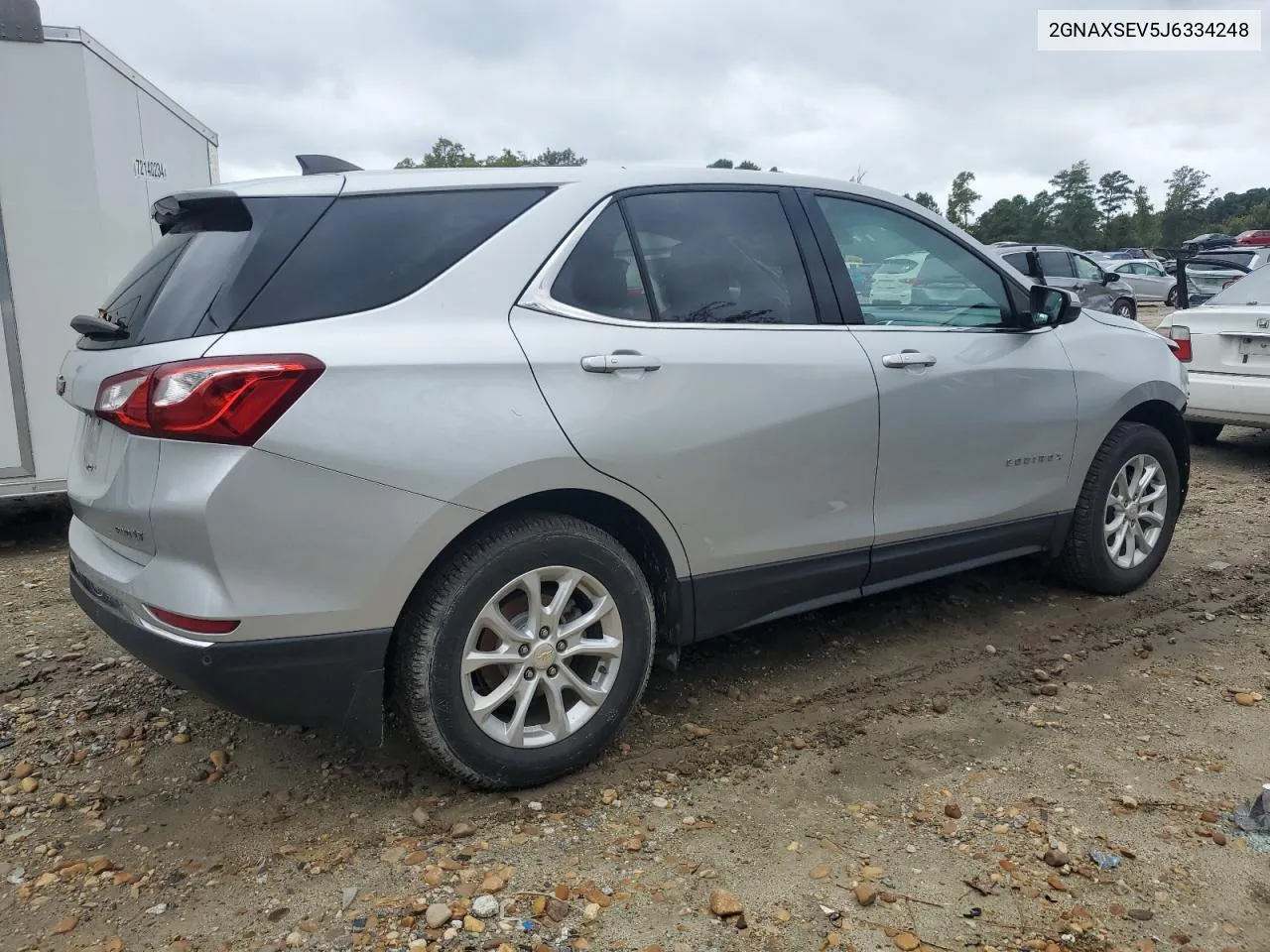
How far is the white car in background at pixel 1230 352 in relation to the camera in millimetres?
6832

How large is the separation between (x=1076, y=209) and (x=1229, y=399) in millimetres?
90326

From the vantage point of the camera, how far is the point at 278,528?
7.75 ft

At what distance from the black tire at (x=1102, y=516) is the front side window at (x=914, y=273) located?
85 cm

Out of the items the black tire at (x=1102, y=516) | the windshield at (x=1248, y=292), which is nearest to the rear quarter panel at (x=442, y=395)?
the black tire at (x=1102, y=516)

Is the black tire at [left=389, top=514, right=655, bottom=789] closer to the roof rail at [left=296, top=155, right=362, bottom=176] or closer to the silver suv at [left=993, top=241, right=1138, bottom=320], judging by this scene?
the roof rail at [left=296, top=155, right=362, bottom=176]

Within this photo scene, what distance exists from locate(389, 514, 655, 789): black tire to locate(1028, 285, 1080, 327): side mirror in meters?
2.19

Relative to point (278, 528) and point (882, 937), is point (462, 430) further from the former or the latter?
point (882, 937)

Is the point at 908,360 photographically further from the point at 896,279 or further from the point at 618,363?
the point at 618,363

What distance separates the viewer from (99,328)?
2.69 meters

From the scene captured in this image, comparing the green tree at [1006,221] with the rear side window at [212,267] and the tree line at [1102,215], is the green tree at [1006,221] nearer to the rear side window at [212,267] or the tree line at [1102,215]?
the tree line at [1102,215]

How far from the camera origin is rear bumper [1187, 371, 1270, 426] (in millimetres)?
6816

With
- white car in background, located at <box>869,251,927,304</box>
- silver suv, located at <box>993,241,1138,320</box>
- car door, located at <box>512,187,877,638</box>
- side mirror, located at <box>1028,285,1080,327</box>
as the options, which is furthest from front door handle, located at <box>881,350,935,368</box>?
silver suv, located at <box>993,241,1138,320</box>

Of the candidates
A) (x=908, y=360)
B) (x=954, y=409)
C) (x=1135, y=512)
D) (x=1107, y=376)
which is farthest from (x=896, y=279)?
(x=1135, y=512)

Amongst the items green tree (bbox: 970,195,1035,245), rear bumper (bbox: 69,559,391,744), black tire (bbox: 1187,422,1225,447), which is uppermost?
green tree (bbox: 970,195,1035,245)
